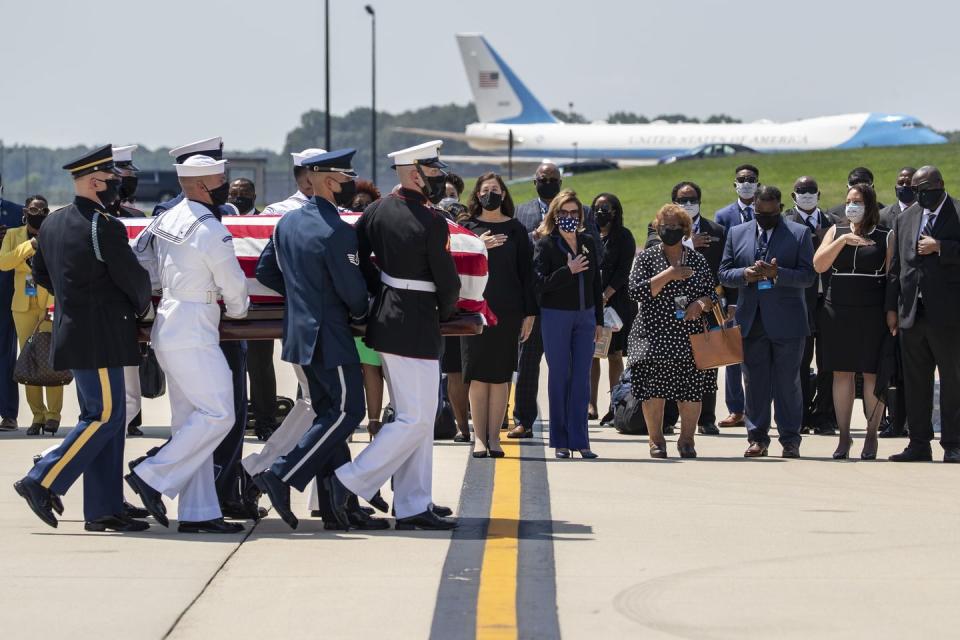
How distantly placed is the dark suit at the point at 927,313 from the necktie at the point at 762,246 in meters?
0.84

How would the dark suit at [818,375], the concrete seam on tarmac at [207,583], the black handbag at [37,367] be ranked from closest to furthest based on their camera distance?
1. the concrete seam on tarmac at [207,583]
2. the black handbag at [37,367]
3. the dark suit at [818,375]

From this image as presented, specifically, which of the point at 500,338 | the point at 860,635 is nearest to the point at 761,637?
the point at 860,635

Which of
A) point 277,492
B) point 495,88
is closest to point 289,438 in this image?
point 277,492

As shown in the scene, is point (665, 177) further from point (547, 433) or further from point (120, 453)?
point (120, 453)

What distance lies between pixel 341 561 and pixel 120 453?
1.54 m

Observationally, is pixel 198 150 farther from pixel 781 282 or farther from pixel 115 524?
pixel 781 282

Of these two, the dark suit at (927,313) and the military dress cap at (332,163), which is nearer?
the military dress cap at (332,163)

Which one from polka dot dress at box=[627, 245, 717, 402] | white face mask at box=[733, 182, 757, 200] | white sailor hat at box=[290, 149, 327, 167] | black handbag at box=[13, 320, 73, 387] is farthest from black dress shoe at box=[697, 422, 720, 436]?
white sailor hat at box=[290, 149, 327, 167]

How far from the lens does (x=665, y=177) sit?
Answer: 60469 millimetres

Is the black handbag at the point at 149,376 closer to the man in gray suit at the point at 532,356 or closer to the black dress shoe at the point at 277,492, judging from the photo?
the man in gray suit at the point at 532,356

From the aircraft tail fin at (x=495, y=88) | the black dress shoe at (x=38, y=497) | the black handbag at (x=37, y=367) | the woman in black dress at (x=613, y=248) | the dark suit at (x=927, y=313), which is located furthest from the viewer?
the aircraft tail fin at (x=495, y=88)

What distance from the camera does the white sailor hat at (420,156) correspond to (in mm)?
8328

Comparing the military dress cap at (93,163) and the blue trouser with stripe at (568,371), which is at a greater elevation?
the military dress cap at (93,163)

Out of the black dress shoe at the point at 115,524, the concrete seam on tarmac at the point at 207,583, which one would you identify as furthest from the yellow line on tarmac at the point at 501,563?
the black dress shoe at the point at 115,524
